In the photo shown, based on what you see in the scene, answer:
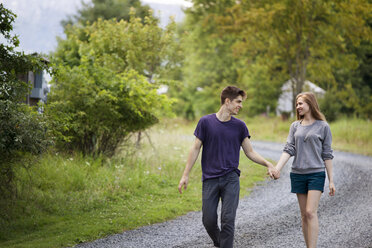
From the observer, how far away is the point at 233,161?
186 inches

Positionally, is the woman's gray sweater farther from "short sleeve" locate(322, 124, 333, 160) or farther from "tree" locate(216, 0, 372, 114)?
"tree" locate(216, 0, 372, 114)

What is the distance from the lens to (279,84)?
97.0 feet

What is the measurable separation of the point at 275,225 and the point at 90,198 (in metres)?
3.48

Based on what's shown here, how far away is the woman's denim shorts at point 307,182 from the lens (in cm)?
477

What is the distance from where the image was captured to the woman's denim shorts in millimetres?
4766

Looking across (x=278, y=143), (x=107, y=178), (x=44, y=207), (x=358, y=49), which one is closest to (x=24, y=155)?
(x=44, y=207)

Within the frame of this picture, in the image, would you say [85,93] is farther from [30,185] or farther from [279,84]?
[279,84]

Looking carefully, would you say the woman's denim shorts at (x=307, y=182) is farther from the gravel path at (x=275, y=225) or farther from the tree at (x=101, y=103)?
the tree at (x=101, y=103)

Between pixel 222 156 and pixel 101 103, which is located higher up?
pixel 101 103

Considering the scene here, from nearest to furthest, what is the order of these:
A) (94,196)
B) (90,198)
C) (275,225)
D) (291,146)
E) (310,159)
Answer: (310,159) < (291,146) < (275,225) < (90,198) < (94,196)

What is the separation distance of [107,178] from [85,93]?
2313 millimetres

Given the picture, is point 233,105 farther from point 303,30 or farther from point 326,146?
point 303,30

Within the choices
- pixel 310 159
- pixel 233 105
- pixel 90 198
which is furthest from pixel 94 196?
pixel 310 159

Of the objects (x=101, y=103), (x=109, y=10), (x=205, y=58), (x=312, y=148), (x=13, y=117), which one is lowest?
(x=312, y=148)
